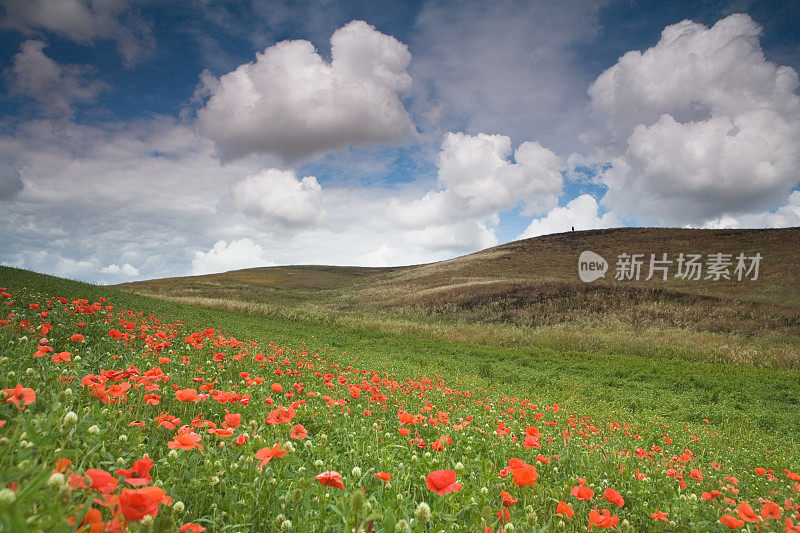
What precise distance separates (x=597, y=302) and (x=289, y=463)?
39.4 metres

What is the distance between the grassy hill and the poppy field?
19.9 m

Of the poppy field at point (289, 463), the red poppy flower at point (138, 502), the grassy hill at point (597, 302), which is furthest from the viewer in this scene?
the grassy hill at point (597, 302)

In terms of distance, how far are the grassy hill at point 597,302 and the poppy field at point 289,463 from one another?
19.9 meters

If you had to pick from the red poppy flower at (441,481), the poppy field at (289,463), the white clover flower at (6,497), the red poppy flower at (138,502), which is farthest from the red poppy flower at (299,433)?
the white clover flower at (6,497)

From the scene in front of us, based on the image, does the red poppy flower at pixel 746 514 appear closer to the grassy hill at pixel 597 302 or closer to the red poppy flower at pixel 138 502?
the red poppy flower at pixel 138 502

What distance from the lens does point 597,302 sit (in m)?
37.0

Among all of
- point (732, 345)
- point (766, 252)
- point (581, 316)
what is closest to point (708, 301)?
point (581, 316)

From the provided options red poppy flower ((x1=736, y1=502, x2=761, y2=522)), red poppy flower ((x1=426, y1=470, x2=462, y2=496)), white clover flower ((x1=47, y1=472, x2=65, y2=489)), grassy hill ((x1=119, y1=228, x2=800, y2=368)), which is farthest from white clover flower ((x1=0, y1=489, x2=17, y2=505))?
grassy hill ((x1=119, y1=228, x2=800, y2=368))

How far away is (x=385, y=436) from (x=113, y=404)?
2.68 m

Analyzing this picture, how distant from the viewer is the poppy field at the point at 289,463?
1.71 m

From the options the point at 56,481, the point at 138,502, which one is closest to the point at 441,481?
the point at 138,502

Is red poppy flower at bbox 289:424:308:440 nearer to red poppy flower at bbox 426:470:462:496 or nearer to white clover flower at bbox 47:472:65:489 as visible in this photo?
red poppy flower at bbox 426:470:462:496

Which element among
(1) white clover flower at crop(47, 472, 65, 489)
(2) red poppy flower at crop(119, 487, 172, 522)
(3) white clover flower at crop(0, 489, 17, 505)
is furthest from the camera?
(1) white clover flower at crop(47, 472, 65, 489)

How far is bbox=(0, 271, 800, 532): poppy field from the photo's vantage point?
1.71 m
